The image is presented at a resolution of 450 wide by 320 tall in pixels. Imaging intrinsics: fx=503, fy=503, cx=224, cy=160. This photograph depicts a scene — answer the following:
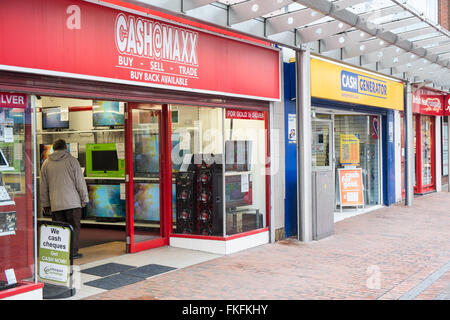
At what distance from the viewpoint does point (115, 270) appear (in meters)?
6.68

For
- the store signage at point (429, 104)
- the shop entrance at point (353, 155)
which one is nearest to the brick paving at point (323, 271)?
the shop entrance at point (353, 155)

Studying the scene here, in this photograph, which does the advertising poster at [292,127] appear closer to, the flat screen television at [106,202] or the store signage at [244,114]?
the store signage at [244,114]

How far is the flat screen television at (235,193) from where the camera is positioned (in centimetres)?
809

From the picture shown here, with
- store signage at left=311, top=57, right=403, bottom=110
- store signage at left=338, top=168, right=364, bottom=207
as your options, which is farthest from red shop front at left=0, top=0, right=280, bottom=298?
store signage at left=338, top=168, right=364, bottom=207

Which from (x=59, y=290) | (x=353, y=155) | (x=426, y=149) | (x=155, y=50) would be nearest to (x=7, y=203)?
(x=59, y=290)

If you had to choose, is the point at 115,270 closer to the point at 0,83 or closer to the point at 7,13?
the point at 0,83

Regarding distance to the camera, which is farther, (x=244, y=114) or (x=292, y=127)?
(x=292, y=127)

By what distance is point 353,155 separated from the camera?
12695mm

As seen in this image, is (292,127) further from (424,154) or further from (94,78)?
(424,154)

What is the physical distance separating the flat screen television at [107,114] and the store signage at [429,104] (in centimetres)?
935

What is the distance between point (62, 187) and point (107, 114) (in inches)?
115

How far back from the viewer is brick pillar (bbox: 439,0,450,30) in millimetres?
19206

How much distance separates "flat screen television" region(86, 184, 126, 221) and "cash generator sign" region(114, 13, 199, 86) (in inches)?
151

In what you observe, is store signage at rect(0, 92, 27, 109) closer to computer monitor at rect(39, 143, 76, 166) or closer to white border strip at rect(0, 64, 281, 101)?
white border strip at rect(0, 64, 281, 101)
